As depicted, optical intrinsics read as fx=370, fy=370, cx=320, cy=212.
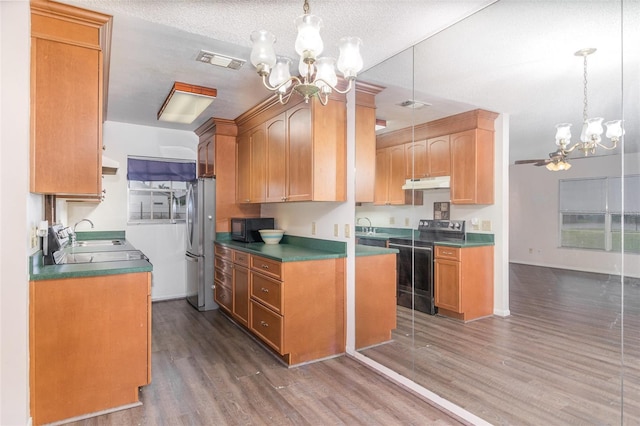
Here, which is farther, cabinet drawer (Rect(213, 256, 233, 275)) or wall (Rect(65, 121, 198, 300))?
wall (Rect(65, 121, 198, 300))

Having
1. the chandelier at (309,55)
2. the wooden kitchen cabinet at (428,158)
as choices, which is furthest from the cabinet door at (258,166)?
the chandelier at (309,55)

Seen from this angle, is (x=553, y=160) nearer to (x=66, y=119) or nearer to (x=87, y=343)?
(x=66, y=119)

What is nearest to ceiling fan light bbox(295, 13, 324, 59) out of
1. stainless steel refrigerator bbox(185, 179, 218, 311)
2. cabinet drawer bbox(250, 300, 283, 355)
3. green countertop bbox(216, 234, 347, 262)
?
green countertop bbox(216, 234, 347, 262)

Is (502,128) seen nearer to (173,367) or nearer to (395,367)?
(395,367)

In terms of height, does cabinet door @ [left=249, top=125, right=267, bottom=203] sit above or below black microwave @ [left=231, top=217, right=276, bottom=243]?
above

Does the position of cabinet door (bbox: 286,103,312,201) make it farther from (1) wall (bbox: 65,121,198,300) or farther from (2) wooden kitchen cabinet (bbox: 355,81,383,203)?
(1) wall (bbox: 65,121,198,300)

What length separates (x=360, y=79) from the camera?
10.2 feet

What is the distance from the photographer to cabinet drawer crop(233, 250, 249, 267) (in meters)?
3.60

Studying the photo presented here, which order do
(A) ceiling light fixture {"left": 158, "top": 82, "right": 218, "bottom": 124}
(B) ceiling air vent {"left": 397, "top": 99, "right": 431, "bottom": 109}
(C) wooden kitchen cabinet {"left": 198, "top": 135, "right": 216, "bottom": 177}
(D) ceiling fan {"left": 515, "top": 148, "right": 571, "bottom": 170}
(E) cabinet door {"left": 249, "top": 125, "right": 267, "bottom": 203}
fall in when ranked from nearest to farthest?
(D) ceiling fan {"left": 515, "top": 148, "right": 571, "bottom": 170}, (B) ceiling air vent {"left": 397, "top": 99, "right": 431, "bottom": 109}, (A) ceiling light fixture {"left": 158, "top": 82, "right": 218, "bottom": 124}, (E) cabinet door {"left": 249, "top": 125, "right": 267, "bottom": 203}, (C) wooden kitchen cabinet {"left": 198, "top": 135, "right": 216, "bottom": 177}

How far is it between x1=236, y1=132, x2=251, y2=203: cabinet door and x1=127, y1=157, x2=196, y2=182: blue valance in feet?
3.13

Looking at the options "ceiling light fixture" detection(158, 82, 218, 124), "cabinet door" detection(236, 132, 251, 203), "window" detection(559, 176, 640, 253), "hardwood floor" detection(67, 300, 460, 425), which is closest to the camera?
"window" detection(559, 176, 640, 253)

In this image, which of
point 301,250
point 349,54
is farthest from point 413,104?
point 301,250

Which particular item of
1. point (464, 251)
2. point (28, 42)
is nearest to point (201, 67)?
point (28, 42)

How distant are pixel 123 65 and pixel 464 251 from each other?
295 cm
